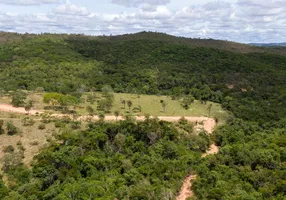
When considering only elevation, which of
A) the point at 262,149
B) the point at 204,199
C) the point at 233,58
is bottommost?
the point at 204,199

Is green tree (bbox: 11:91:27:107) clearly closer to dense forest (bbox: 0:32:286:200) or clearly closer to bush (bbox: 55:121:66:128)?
dense forest (bbox: 0:32:286:200)

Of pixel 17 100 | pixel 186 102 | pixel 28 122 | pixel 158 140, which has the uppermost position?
pixel 17 100

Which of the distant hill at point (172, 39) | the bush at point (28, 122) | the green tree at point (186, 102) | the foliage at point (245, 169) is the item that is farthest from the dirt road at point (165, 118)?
the distant hill at point (172, 39)

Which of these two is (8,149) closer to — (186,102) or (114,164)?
(114,164)

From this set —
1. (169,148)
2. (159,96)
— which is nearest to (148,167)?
(169,148)

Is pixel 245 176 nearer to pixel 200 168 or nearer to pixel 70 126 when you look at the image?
pixel 200 168

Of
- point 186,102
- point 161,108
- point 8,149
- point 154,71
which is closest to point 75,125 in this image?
point 8,149
